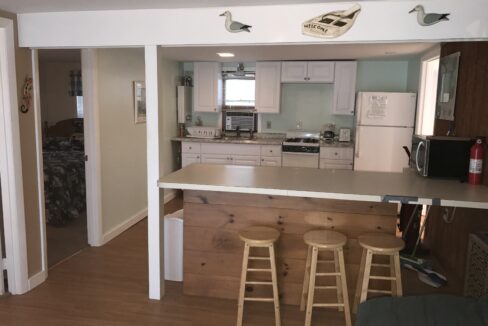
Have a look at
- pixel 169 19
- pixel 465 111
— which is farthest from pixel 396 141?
pixel 169 19

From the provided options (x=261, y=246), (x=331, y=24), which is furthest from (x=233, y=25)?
(x=261, y=246)

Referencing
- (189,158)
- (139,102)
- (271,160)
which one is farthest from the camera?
(189,158)

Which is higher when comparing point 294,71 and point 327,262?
point 294,71

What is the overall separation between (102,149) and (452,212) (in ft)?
10.9

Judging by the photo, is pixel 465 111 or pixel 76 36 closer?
pixel 76 36

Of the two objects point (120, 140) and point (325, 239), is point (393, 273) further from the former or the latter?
point (120, 140)

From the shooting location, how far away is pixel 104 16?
8.96 feet

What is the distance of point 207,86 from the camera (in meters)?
5.93

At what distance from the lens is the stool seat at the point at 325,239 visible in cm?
244

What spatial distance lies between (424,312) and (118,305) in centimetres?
205

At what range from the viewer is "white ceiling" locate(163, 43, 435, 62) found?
4262 mm

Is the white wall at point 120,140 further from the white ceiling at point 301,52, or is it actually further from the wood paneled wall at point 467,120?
the wood paneled wall at point 467,120

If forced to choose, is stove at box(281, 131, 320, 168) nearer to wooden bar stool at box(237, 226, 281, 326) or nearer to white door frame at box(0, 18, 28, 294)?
wooden bar stool at box(237, 226, 281, 326)

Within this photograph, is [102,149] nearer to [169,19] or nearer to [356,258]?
[169,19]
